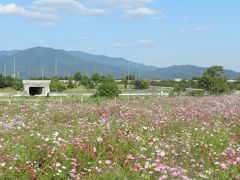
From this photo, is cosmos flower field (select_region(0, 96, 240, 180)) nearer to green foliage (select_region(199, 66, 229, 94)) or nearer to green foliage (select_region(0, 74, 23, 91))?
green foliage (select_region(199, 66, 229, 94))

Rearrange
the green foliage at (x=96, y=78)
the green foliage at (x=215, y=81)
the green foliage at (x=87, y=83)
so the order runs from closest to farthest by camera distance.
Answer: the green foliage at (x=215, y=81) < the green foliage at (x=87, y=83) < the green foliage at (x=96, y=78)

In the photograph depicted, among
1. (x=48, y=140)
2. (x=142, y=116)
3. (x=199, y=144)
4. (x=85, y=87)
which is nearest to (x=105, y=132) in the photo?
(x=48, y=140)

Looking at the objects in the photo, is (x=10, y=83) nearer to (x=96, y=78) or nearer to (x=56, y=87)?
(x=56, y=87)

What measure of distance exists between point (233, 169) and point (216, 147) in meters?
2.06

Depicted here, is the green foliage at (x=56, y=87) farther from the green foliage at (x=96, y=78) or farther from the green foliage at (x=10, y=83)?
the green foliage at (x=96, y=78)

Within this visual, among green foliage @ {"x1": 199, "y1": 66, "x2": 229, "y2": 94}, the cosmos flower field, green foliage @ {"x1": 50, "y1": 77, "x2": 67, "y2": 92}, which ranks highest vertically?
green foliage @ {"x1": 199, "y1": 66, "x2": 229, "y2": 94}

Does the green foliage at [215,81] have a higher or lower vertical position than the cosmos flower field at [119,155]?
higher

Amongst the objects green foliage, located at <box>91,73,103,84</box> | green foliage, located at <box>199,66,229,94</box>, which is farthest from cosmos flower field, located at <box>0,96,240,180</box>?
green foliage, located at <box>91,73,103,84</box>

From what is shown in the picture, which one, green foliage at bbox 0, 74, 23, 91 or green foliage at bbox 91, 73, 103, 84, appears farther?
green foliage at bbox 91, 73, 103, 84

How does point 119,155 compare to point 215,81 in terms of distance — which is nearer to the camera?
point 119,155

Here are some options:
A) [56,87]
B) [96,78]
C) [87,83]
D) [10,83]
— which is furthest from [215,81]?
[96,78]

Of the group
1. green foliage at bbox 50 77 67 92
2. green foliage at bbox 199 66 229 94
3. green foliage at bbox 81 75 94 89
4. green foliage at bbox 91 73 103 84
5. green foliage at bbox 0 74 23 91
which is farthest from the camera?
green foliage at bbox 91 73 103 84

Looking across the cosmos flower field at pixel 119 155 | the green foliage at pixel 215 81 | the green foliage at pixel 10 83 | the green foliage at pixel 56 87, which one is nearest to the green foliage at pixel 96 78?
the green foliage at pixel 56 87

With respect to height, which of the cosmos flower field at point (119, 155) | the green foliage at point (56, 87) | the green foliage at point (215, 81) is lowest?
the green foliage at point (56, 87)
